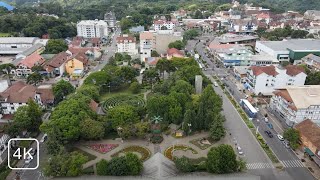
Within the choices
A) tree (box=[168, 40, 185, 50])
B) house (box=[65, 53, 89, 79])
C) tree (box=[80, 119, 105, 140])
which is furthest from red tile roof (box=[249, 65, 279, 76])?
house (box=[65, 53, 89, 79])

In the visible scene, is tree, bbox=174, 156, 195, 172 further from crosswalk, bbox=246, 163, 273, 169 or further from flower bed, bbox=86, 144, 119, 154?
flower bed, bbox=86, 144, 119, 154

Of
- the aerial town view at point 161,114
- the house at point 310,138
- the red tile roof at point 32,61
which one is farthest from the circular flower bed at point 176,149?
the red tile roof at point 32,61

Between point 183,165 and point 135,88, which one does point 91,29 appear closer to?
point 135,88

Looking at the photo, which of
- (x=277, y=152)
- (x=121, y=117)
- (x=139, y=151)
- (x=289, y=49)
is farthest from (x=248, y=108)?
(x=289, y=49)

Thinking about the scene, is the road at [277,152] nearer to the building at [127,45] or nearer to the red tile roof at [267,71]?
the red tile roof at [267,71]

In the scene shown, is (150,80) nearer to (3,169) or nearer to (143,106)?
(143,106)
